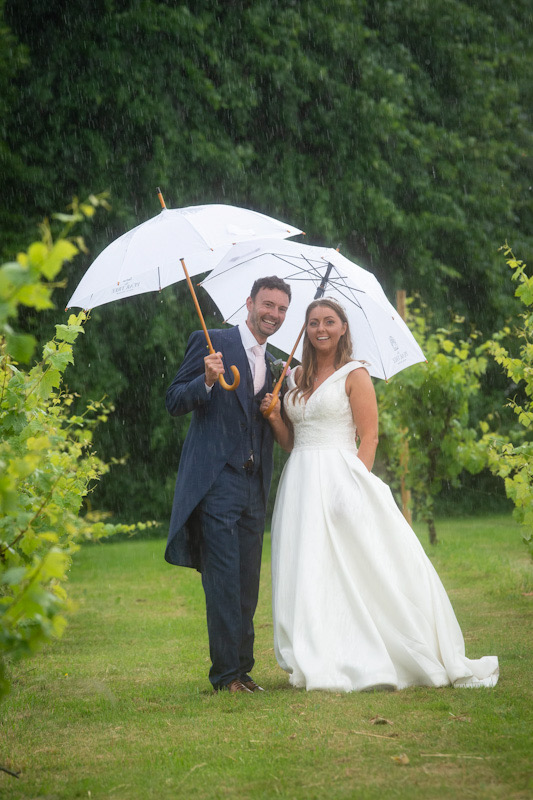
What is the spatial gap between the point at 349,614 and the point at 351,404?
1061 millimetres

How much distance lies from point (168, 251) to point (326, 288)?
3.45 ft

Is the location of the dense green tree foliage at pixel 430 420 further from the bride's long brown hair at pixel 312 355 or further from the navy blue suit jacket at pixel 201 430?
the navy blue suit jacket at pixel 201 430

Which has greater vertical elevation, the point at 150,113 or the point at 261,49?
the point at 261,49

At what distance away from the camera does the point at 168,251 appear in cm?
443

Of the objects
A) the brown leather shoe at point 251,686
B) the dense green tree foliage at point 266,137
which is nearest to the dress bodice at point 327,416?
the brown leather shoe at point 251,686

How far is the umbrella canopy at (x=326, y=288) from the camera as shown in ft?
16.5

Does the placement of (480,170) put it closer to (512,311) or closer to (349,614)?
(512,311)

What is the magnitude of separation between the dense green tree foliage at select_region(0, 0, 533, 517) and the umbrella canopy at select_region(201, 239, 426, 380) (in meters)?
7.94

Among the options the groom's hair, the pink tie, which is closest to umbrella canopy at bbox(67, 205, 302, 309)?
the groom's hair

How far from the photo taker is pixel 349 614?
449cm

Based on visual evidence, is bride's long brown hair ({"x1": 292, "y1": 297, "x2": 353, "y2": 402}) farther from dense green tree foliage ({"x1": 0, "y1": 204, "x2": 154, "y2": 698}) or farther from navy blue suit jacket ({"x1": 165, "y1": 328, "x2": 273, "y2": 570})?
dense green tree foliage ({"x1": 0, "y1": 204, "x2": 154, "y2": 698})

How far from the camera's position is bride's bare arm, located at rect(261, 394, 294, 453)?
4727 millimetres

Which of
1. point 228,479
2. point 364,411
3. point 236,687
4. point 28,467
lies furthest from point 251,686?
point 28,467

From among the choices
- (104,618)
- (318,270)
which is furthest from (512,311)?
(318,270)
